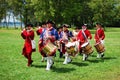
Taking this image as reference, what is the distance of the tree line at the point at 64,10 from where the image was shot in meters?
58.9

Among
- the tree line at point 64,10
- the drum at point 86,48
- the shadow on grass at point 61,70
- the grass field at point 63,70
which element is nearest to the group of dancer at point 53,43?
the drum at point 86,48

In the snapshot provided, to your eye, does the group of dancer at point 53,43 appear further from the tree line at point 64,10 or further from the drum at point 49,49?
the tree line at point 64,10

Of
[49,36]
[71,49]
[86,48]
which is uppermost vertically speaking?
[49,36]

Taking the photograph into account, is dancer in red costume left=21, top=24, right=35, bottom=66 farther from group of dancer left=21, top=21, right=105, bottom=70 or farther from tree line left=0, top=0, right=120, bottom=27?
tree line left=0, top=0, right=120, bottom=27

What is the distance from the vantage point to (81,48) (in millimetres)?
15812

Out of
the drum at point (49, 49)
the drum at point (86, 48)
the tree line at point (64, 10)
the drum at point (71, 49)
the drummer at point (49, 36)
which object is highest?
the drummer at point (49, 36)

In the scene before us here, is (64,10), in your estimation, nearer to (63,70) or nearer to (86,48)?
(86,48)

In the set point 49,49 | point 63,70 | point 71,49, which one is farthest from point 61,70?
point 71,49

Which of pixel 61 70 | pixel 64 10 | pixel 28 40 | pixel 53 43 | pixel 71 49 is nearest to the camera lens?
pixel 53 43

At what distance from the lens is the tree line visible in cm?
5894

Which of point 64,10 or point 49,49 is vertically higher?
point 49,49

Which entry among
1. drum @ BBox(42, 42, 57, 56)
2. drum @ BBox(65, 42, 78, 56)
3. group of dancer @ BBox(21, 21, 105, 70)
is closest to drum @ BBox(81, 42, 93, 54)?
group of dancer @ BBox(21, 21, 105, 70)

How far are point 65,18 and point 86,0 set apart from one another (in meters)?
30.0

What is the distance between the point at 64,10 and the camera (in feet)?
194
